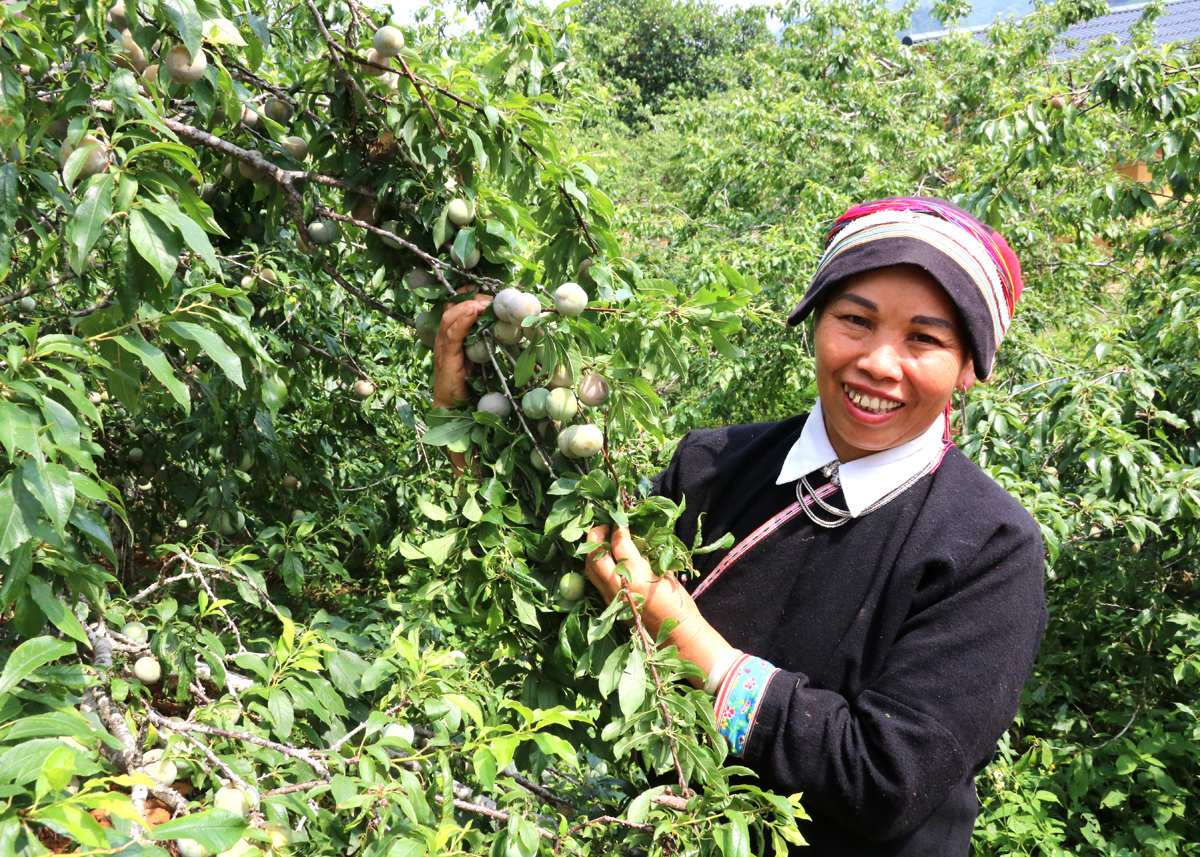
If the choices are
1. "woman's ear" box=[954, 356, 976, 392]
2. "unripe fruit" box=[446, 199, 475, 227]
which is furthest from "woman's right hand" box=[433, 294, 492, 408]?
"woman's ear" box=[954, 356, 976, 392]

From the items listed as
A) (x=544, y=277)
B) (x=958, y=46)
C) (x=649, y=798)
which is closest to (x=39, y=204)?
(x=544, y=277)

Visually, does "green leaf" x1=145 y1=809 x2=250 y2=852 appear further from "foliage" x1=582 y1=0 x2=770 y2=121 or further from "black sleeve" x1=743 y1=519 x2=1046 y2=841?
"foliage" x1=582 y1=0 x2=770 y2=121

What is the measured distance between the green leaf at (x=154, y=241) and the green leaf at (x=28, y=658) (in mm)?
456

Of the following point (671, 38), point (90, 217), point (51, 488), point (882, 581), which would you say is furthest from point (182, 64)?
point (671, 38)

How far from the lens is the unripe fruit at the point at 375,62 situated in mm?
1458

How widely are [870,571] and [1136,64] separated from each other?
10.1ft

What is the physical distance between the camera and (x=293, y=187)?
1.65 m

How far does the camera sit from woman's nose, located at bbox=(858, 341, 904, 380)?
1.29 metres

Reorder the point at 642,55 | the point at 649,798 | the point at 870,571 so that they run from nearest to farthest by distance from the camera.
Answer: the point at 649,798, the point at 870,571, the point at 642,55

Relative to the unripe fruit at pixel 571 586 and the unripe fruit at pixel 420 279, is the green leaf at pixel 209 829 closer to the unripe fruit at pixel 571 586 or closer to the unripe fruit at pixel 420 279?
the unripe fruit at pixel 571 586

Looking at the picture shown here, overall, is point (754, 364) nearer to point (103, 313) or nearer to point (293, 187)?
point (293, 187)

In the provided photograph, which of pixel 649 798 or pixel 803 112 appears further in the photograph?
pixel 803 112

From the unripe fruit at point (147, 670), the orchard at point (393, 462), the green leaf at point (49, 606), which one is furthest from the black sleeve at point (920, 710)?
the unripe fruit at point (147, 670)

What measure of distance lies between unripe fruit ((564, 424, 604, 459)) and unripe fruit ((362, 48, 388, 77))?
71 centimetres
